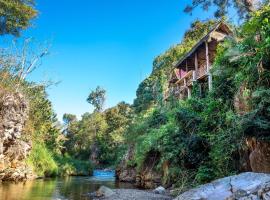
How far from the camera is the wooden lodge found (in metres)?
21.6

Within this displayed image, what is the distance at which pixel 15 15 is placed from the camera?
23125 mm

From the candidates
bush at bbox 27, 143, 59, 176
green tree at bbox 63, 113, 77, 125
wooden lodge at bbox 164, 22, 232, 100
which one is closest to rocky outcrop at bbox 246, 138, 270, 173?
wooden lodge at bbox 164, 22, 232, 100

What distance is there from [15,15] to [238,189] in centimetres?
2225

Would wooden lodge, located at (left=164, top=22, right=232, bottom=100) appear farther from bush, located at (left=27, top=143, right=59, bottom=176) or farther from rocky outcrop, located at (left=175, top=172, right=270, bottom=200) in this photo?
rocky outcrop, located at (left=175, top=172, right=270, bottom=200)

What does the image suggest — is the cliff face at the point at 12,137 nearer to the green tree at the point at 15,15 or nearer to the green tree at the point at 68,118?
the green tree at the point at 15,15

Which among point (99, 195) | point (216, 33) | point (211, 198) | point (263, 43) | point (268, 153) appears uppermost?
point (216, 33)

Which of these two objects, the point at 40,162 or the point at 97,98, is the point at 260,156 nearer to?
the point at 40,162

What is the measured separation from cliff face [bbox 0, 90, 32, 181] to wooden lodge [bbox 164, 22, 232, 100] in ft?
41.5

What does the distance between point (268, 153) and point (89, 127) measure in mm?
52245

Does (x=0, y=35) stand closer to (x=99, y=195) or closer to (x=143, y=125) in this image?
(x=143, y=125)

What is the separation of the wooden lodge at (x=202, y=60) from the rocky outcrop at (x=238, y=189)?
A: 505 inches

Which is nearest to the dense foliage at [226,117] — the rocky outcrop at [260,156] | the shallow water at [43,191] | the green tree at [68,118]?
the rocky outcrop at [260,156]

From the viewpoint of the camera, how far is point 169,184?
642 inches

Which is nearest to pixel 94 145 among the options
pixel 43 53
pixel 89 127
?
pixel 89 127
